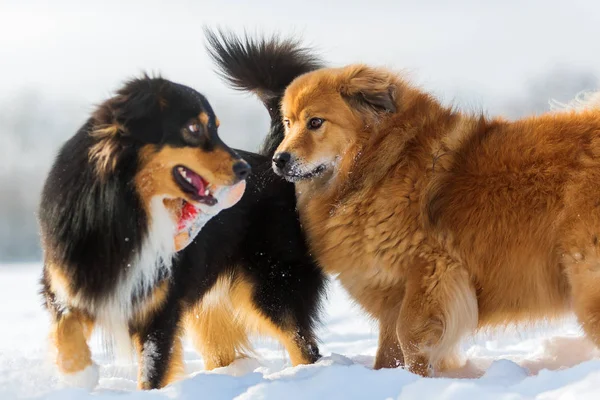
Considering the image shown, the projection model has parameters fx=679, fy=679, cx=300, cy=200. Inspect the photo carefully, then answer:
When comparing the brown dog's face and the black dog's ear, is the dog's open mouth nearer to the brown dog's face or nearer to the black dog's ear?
the black dog's ear

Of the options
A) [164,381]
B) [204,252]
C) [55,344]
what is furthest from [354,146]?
[55,344]

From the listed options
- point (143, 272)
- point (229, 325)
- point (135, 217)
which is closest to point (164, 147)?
point (135, 217)

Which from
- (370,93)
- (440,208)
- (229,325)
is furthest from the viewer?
(229,325)

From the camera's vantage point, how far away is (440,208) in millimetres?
3740

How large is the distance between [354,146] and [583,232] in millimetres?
1361

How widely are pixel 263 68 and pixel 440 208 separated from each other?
1.69m

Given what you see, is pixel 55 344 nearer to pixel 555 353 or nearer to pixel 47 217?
pixel 47 217

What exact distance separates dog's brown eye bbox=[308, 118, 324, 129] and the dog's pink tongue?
855 mm

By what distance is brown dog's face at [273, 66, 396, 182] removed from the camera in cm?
396

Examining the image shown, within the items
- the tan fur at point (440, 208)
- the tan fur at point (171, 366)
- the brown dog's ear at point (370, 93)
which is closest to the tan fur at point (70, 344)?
the tan fur at point (171, 366)

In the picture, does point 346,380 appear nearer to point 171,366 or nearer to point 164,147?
point 171,366

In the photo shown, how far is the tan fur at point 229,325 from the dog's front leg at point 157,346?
26.3 inches

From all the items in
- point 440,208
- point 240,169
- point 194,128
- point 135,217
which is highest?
point 194,128

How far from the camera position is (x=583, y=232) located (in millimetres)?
3385
